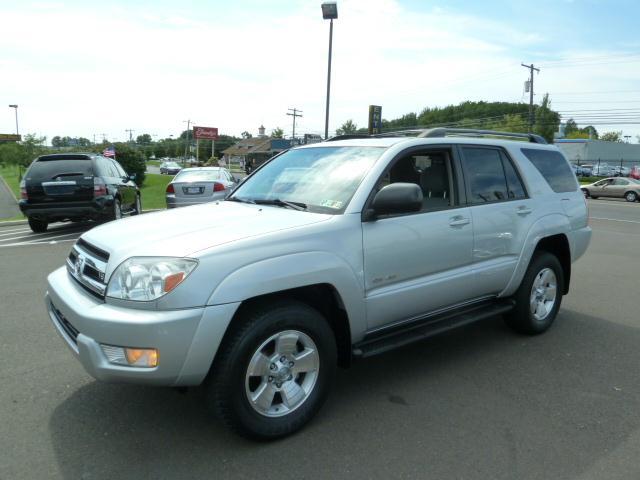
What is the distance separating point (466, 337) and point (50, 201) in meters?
9.20

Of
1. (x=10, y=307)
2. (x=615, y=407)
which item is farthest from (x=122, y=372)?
(x=10, y=307)

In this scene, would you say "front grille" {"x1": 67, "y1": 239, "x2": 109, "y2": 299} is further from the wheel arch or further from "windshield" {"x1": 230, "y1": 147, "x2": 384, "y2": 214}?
"windshield" {"x1": 230, "y1": 147, "x2": 384, "y2": 214}

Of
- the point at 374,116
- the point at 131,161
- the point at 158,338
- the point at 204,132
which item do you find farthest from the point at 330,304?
the point at 204,132

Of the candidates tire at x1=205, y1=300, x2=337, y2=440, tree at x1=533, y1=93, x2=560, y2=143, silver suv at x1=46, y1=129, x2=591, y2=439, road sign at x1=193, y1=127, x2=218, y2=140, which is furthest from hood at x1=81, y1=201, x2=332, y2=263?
road sign at x1=193, y1=127, x2=218, y2=140

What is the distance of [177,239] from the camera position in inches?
115

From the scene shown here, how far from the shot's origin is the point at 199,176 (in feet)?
43.9

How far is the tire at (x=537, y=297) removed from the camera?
15.4 ft

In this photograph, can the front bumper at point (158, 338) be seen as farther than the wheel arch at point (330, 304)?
No

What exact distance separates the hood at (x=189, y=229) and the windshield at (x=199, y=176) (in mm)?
9610

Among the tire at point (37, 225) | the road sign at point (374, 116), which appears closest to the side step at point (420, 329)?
the tire at point (37, 225)

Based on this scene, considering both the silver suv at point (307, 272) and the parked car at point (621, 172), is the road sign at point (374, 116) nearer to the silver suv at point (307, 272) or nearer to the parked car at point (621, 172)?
the silver suv at point (307, 272)

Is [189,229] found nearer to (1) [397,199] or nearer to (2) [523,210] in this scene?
(1) [397,199]

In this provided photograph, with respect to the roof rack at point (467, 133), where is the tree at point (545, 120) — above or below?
above

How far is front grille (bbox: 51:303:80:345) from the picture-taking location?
293 cm
